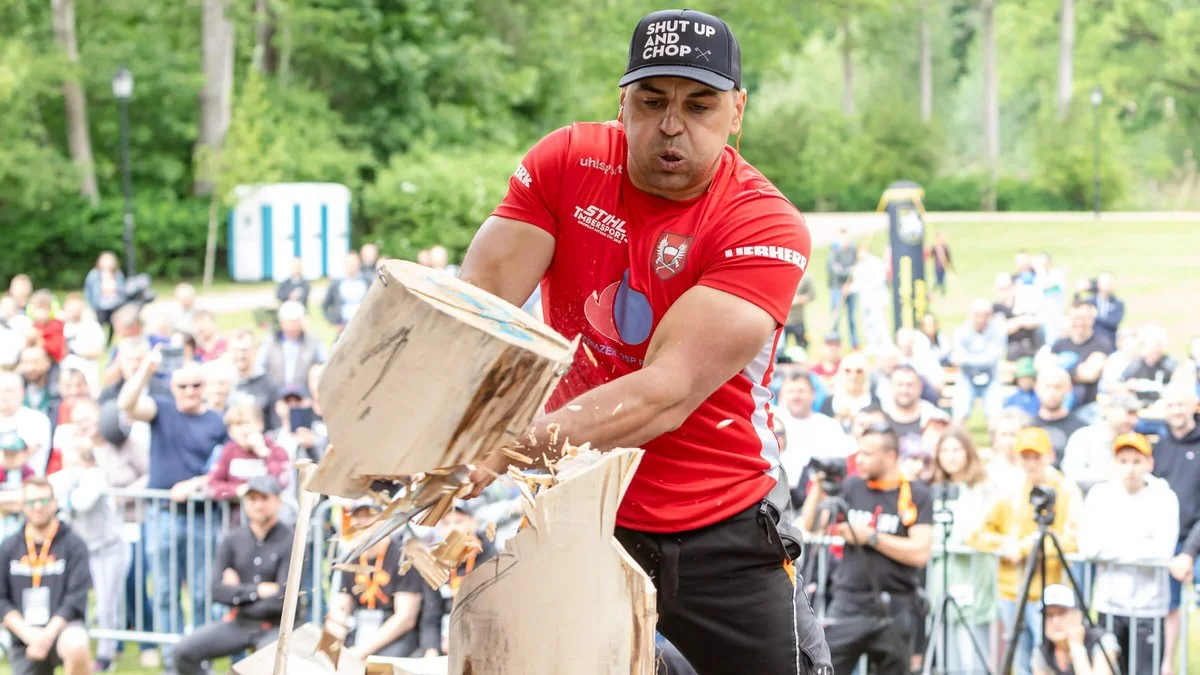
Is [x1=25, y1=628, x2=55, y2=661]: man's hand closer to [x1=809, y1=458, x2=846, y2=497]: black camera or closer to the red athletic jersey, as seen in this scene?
[x1=809, y1=458, x2=846, y2=497]: black camera

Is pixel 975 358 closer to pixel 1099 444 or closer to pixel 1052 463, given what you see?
pixel 1052 463

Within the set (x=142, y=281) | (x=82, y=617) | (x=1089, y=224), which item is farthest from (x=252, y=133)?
(x=82, y=617)

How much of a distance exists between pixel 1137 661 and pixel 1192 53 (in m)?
32.2

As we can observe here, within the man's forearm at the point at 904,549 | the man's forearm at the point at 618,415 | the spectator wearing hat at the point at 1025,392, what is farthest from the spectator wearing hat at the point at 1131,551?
the man's forearm at the point at 618,415

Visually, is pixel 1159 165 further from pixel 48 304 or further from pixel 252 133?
pixel 48 304

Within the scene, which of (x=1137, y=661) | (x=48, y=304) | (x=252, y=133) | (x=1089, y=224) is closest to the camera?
(x=1137, y=661)

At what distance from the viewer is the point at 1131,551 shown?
6609mm

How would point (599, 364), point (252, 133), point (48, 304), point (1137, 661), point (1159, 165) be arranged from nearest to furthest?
point (599, 364)
point (1137, 661)
point (48, 304)
point (252, 133)
point (1159, 165)

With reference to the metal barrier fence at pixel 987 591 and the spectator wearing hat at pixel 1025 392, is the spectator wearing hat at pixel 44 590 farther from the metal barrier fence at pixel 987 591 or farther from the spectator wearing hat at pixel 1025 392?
the spectator wearing hat at pixel 1025 392

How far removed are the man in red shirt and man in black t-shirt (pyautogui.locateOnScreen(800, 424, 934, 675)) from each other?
10.8 ft

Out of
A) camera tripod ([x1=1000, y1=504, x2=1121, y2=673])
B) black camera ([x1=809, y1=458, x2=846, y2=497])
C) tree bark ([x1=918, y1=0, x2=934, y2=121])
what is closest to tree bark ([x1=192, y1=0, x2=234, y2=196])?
tree bark ([x1=918, y1=0, x2=934, y2=121])

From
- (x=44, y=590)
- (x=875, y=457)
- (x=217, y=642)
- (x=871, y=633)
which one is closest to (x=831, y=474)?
(x=875, y=457)

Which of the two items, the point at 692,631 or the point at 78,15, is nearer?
the point at 692,631

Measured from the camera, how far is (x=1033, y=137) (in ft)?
128
